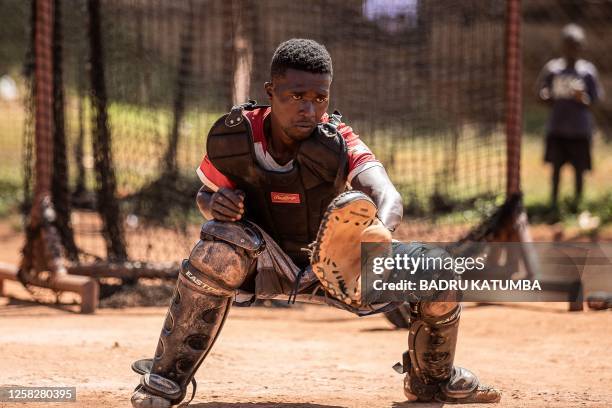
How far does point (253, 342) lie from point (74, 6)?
12.2ft

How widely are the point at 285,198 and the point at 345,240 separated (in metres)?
0.55

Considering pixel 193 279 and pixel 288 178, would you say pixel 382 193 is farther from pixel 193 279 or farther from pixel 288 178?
pixel 193 279

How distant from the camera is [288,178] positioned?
411cm

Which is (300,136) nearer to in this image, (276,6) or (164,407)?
(164,407)

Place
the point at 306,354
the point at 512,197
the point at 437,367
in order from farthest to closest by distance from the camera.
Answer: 1. the point at 512,197
2. the point at 306,354
3. the point at 437,367

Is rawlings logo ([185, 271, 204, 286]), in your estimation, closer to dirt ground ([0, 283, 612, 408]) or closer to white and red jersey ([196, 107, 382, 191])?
white and red jersey ([196, 107, 382, 191])

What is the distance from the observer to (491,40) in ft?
32.0

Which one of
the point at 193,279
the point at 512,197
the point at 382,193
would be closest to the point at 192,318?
the point at 193,279

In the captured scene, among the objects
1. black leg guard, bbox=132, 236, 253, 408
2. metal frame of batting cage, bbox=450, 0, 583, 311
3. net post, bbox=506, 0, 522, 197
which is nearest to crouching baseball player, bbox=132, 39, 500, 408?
black leg guard, bbox=132, 236, 253, 408

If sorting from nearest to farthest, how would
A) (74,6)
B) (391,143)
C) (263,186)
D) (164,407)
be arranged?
(164,407), (263,186), (74,6), (391,143)

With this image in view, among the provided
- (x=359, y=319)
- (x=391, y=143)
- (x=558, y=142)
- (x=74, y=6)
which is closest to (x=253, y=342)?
(x=359, y=319)

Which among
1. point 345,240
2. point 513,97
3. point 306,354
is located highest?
point 345,240

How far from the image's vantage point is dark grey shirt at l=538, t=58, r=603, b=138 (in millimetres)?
11789

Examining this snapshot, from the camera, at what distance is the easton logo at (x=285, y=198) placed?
4.15 metres
